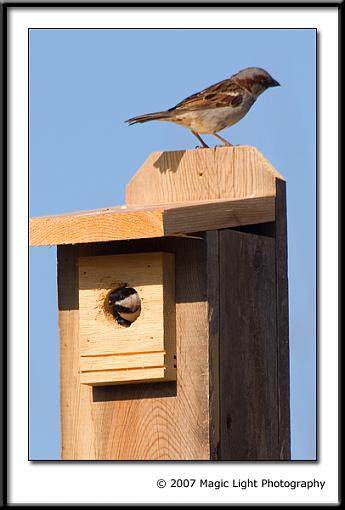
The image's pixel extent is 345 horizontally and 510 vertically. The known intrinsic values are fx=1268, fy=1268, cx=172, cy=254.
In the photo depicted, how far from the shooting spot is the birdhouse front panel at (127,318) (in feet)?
15.7

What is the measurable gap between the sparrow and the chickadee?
5.27ft

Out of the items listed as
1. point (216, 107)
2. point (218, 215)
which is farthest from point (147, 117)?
point (218, 215)

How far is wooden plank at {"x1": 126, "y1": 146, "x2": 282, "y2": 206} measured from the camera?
515 cm

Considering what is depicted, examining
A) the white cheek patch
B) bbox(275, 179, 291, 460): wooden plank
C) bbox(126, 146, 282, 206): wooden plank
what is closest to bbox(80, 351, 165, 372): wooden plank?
the white cheek patch

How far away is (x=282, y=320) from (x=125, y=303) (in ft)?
2.34

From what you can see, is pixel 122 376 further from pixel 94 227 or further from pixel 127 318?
pixel 94 227

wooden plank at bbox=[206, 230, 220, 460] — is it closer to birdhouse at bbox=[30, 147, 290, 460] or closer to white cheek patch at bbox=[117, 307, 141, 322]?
birdhouse at bbox=[30, 147, 290, 460]

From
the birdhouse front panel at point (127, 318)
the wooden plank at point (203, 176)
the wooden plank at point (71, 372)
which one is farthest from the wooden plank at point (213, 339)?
the wooden plank at point (71, 372)

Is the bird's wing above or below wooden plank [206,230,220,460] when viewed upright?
above

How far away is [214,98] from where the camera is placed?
21.1ft

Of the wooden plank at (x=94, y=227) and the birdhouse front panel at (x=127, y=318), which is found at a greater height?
the wooden plank at (x=94, y=227)

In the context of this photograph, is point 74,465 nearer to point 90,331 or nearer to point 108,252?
point 90,331

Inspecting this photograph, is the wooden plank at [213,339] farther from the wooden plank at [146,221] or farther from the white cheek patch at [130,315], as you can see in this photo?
the white cheek patch at [130,315]

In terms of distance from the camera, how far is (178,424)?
4.80 metres
